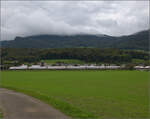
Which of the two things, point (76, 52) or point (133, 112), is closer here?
point (133, 112)

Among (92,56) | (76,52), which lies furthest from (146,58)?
(76,52)

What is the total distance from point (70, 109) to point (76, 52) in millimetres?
116439

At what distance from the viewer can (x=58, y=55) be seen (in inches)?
5025

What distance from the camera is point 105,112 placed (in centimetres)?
1154

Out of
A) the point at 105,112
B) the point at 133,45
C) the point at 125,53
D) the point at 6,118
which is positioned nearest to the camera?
the point at 6,118

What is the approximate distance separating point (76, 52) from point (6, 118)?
4669 inches

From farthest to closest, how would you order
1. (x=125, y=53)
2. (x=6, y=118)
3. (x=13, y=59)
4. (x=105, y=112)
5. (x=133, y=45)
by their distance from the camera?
(x=133, y=45) → (x=125, y=53) → (x=13, y=59) → (x=105, y=112) → (x=6, y=118)

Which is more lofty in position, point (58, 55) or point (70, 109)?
point (58, 55)

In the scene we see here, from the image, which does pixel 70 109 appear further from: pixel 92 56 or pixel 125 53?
pixel 125 53

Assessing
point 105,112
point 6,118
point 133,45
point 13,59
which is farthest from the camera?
point 133,45

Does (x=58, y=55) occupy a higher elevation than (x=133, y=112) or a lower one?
higher

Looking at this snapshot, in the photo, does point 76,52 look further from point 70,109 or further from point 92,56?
point 70,109

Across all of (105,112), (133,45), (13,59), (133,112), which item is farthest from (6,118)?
(133,45)

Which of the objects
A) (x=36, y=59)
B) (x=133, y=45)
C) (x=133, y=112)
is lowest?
(x=133, y=112)
